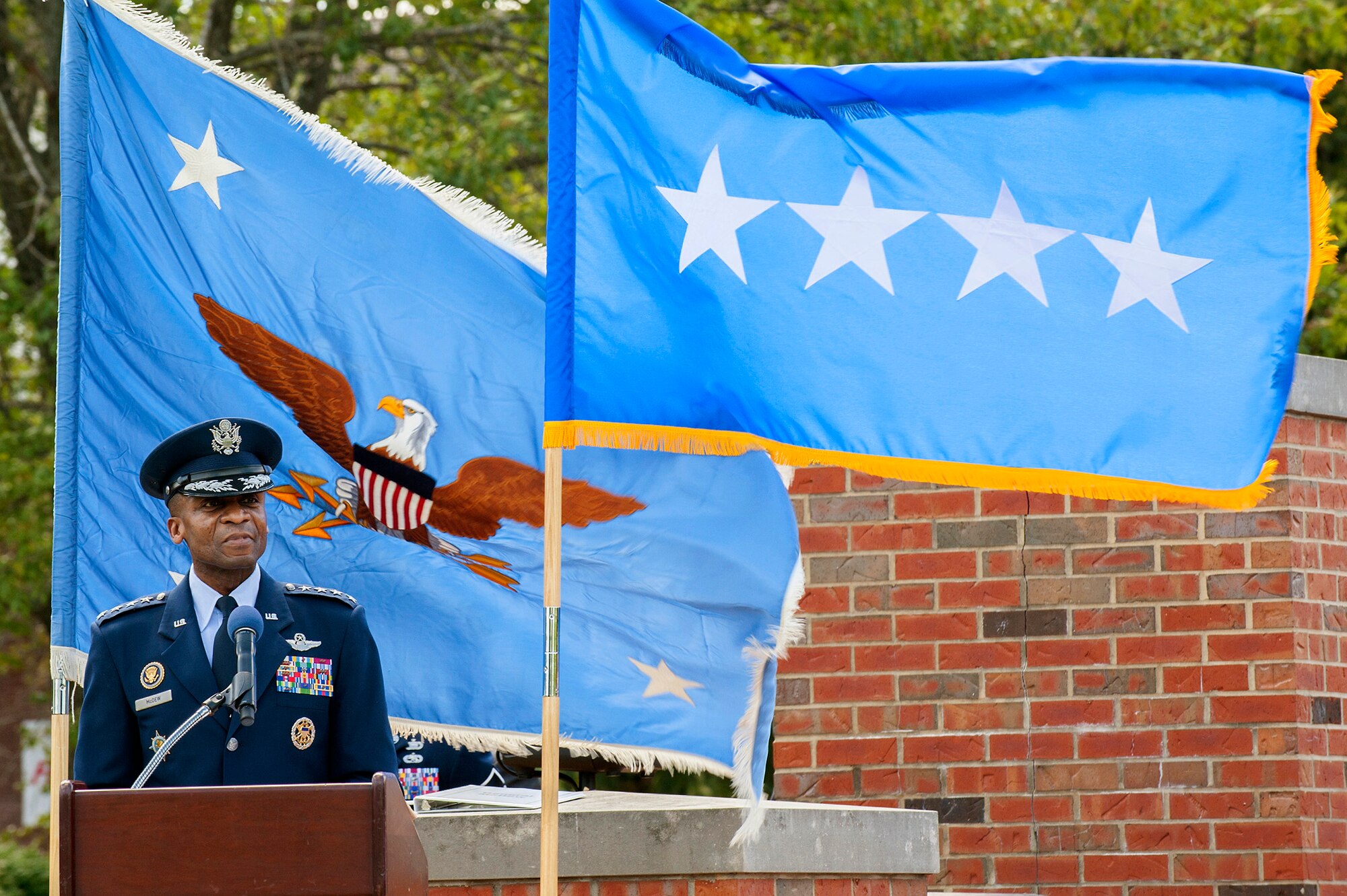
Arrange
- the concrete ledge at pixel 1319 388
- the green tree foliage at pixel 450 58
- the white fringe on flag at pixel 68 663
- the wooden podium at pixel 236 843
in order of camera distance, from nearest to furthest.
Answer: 1. the wooden podium at pixel 236 843
2. the white fringe on flag at pixel 68 663
3. the concrete ledge at pixel 1319 388
4. the green tree foliage at pixel 450 58

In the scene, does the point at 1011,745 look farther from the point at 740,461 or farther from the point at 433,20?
the point at 433,20

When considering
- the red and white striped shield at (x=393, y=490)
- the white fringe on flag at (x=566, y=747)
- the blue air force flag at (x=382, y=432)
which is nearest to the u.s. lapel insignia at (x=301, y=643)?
the blue air force flag at (x=382, y=432)

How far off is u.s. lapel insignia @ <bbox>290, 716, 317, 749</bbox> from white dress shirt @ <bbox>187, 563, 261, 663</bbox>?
24cm

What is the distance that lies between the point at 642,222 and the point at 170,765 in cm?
197

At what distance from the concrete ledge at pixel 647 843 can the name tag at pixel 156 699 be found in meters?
→ 1.53

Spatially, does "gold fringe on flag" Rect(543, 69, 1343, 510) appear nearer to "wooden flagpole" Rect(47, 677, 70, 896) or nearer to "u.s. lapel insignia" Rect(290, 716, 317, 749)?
"u.s. lapel insignia" Rect(290, 716, 317, 749)

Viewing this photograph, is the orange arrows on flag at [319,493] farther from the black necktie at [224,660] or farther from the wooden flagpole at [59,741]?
the black necktie at [224,660]

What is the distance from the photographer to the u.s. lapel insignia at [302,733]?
405cm

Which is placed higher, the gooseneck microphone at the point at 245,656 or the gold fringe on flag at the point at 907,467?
the gold fringe on flag at the point at 907,467

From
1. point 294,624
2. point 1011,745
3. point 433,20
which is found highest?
point 433,20

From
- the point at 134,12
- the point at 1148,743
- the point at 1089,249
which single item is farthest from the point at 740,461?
the point at 134,12

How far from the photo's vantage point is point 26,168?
49.4 ft

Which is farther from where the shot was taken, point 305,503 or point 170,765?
point 305,503

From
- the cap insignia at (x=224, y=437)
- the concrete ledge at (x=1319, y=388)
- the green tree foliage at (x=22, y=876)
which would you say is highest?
the concrete ledge at (x=1319, y=388)
